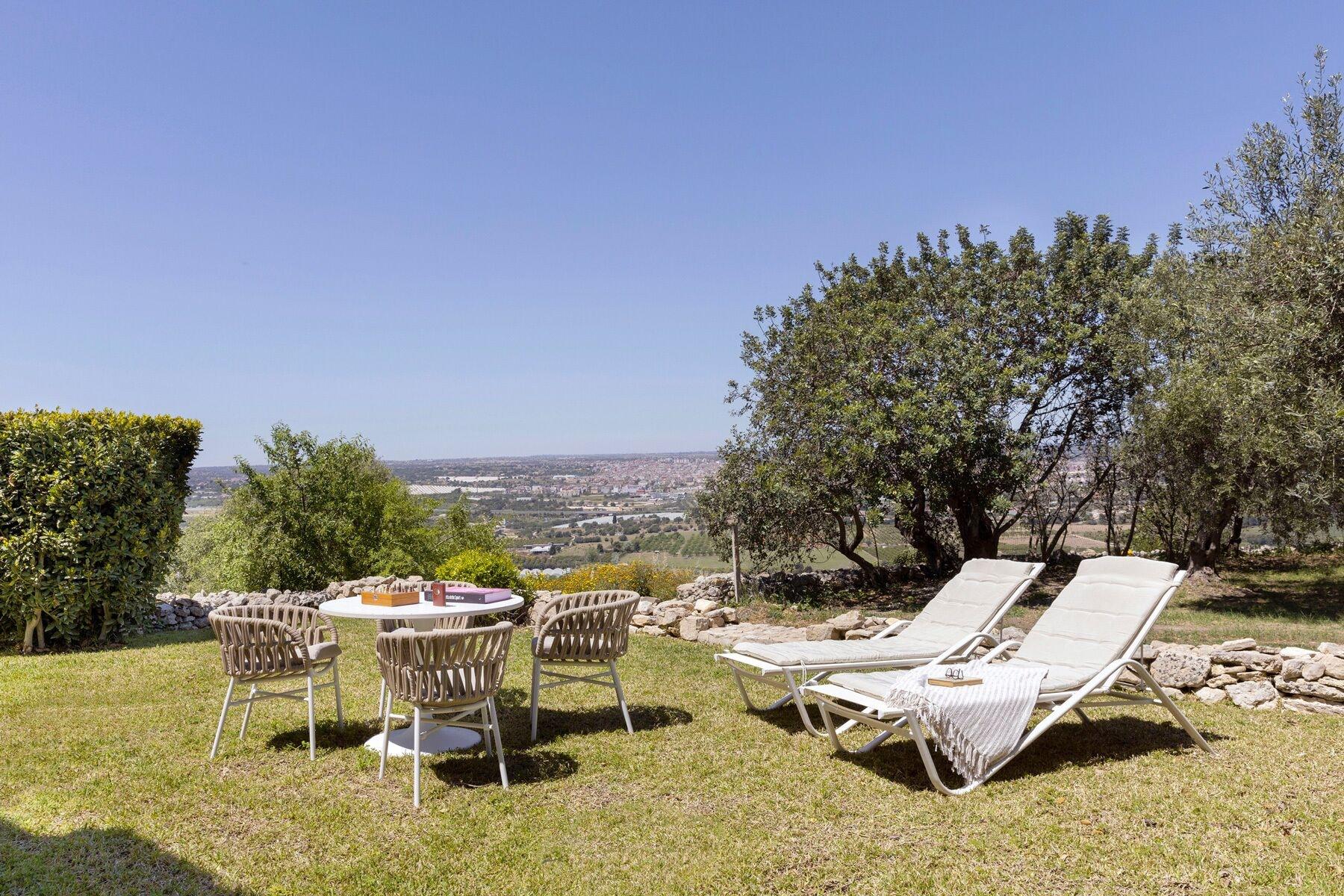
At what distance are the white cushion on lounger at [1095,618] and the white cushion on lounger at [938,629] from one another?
1.52ft

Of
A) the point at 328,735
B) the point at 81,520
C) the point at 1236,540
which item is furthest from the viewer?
the point at 1236,540

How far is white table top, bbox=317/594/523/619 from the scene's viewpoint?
453cm

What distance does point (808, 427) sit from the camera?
12469 mm

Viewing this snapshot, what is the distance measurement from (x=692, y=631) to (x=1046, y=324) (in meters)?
8.34

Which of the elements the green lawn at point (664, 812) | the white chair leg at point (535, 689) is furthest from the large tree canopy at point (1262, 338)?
the white chair leg at point (535, 689)

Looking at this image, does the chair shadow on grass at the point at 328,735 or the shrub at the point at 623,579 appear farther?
the shrub at the point at 623,579

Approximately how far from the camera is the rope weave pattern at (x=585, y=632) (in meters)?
4.98

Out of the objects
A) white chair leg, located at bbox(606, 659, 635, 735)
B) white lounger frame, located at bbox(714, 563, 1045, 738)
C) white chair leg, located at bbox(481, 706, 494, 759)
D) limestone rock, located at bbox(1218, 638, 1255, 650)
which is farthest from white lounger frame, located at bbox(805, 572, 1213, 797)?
white chair leg, located at bbox(481, 706, 494, 759)

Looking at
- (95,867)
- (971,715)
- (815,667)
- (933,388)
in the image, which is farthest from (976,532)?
(95,867)

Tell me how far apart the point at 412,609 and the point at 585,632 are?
110 centimetres

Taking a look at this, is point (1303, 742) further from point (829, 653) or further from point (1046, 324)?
point (1046, 324)

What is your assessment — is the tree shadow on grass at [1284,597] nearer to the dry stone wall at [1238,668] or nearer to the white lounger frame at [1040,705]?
the dry stone wall at [1238,668]

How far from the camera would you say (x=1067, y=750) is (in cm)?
460

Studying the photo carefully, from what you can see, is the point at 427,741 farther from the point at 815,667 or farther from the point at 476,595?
the point at 815,667
